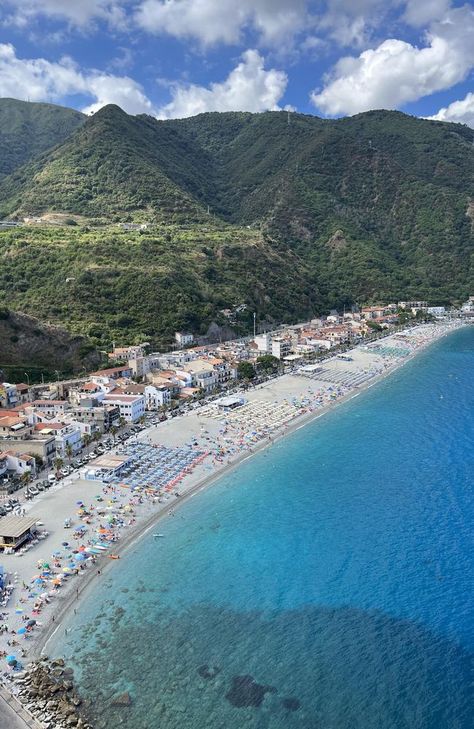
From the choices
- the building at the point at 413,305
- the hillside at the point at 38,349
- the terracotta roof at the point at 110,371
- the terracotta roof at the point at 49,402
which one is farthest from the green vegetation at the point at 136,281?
the building at the point at 413,305

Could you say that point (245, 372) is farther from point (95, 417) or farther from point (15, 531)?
point (15, 531)

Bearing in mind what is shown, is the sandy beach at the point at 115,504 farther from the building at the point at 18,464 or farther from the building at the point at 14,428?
the building at the point at 14,428

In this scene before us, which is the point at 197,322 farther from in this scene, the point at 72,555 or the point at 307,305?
the point at 72,555

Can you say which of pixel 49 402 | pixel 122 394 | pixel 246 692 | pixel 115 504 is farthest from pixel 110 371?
pixel 246 692

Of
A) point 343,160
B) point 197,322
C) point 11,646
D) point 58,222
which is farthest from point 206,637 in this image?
point 343,160

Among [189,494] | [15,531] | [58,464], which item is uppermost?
[58,464]

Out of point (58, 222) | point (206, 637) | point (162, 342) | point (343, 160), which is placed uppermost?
point (343, 160)
